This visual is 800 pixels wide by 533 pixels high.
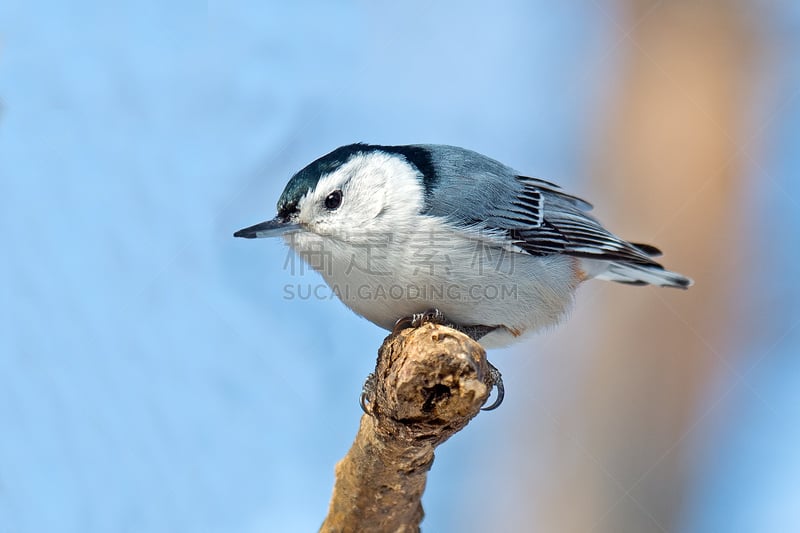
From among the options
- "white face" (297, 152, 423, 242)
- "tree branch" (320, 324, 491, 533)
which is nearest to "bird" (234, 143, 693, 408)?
"white face" (297, 152, 423, 242)

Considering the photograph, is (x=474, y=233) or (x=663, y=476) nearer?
(x=474, y=233)

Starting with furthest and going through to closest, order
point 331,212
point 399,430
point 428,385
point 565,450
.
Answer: point 565,450
point 331,212
point 399,430
point 428,385

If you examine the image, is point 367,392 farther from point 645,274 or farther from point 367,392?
point 645,274

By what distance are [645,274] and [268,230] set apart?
51.0 inches

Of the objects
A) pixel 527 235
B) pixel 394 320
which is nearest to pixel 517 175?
pixel 527 235

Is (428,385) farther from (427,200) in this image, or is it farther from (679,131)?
(679,131)

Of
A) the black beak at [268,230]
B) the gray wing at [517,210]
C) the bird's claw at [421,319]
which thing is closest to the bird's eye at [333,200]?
the black beak at [268,230]

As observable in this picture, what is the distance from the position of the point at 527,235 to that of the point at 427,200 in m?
0.36

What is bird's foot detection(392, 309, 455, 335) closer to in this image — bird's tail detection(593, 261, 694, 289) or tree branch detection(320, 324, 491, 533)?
tree branch detection(320, 324, 491, 533)

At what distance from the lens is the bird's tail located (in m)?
2.60

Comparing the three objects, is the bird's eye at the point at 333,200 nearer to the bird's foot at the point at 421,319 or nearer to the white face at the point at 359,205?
the white face at the point at 359,205

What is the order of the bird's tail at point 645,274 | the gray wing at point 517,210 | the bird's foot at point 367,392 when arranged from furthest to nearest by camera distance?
the bird's tail at point 645,274
the gray wing at point 517,210
the bird's foot at point 367,392

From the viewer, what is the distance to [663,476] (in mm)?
2670

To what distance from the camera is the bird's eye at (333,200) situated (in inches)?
82.9
